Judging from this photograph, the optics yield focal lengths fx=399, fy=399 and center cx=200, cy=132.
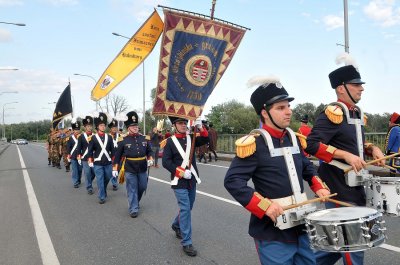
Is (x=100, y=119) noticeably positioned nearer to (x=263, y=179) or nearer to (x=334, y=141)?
(x=334, y=141)

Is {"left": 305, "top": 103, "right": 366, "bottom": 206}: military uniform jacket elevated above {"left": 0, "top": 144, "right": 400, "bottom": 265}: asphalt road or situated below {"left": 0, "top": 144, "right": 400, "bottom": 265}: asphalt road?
above

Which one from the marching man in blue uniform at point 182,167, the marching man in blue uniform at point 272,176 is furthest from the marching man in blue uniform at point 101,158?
the marching man in blue uniform at point 272,176

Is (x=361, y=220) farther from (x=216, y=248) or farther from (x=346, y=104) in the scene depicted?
(x=216, y=248)

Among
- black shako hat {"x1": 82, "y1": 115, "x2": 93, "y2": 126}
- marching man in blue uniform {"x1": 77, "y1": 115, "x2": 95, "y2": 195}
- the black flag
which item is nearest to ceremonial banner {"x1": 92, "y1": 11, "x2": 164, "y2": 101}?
black shako hat {"x1": 82, "y1": 115, "x2": 93, "y2": 126}

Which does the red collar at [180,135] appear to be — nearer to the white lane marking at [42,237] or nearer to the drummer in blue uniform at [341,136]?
the white lane marking at [42,237]

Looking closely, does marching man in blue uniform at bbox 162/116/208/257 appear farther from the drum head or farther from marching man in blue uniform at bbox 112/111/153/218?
the drum head

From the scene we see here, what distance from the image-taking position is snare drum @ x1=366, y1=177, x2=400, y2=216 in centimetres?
321

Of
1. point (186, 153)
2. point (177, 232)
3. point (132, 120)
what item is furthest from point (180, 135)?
point (132, 120)

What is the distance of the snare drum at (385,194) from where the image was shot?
3.21 metres

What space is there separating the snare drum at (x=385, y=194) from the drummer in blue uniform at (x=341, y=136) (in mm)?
144

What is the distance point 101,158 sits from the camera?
977 centimetres

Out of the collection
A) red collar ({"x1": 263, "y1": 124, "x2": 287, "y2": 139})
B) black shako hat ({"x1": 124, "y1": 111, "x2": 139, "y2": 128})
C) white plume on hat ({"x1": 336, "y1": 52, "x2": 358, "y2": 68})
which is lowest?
red collar ({"x1": 263, "y1": 124, "x2": 287, "y2": 139})

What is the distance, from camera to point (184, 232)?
549cm

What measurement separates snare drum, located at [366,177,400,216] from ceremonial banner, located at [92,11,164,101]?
5041 millimetres
